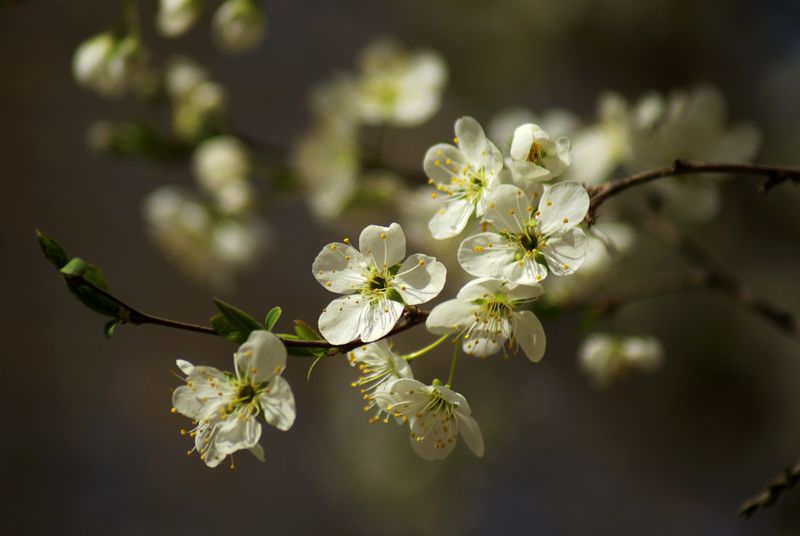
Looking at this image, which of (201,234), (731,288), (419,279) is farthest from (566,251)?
(201,234)

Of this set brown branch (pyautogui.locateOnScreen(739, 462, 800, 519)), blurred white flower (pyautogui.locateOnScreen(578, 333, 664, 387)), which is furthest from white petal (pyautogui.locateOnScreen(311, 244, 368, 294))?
blurred white flower (pyautogui.locateOnScreen(578, 333, 664, 387))

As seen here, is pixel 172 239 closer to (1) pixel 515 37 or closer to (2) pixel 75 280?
(2) pixel 75 280

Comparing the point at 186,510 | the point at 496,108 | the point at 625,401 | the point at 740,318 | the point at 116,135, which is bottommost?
the point at 625,401

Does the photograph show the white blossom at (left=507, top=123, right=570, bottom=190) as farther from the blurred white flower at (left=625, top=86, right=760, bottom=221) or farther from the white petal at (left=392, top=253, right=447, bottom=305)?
the blurred white flower at (left=625, top=86, right=760, bottom=221)

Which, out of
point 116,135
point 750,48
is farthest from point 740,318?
point 116,135

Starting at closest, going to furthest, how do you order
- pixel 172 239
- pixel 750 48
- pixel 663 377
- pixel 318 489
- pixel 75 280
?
pixel 75 280 < pixel 172 239 < pixel 750 48 < pixel 663 377 < pixel 318 489

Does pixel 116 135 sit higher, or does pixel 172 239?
pixel 116 135
